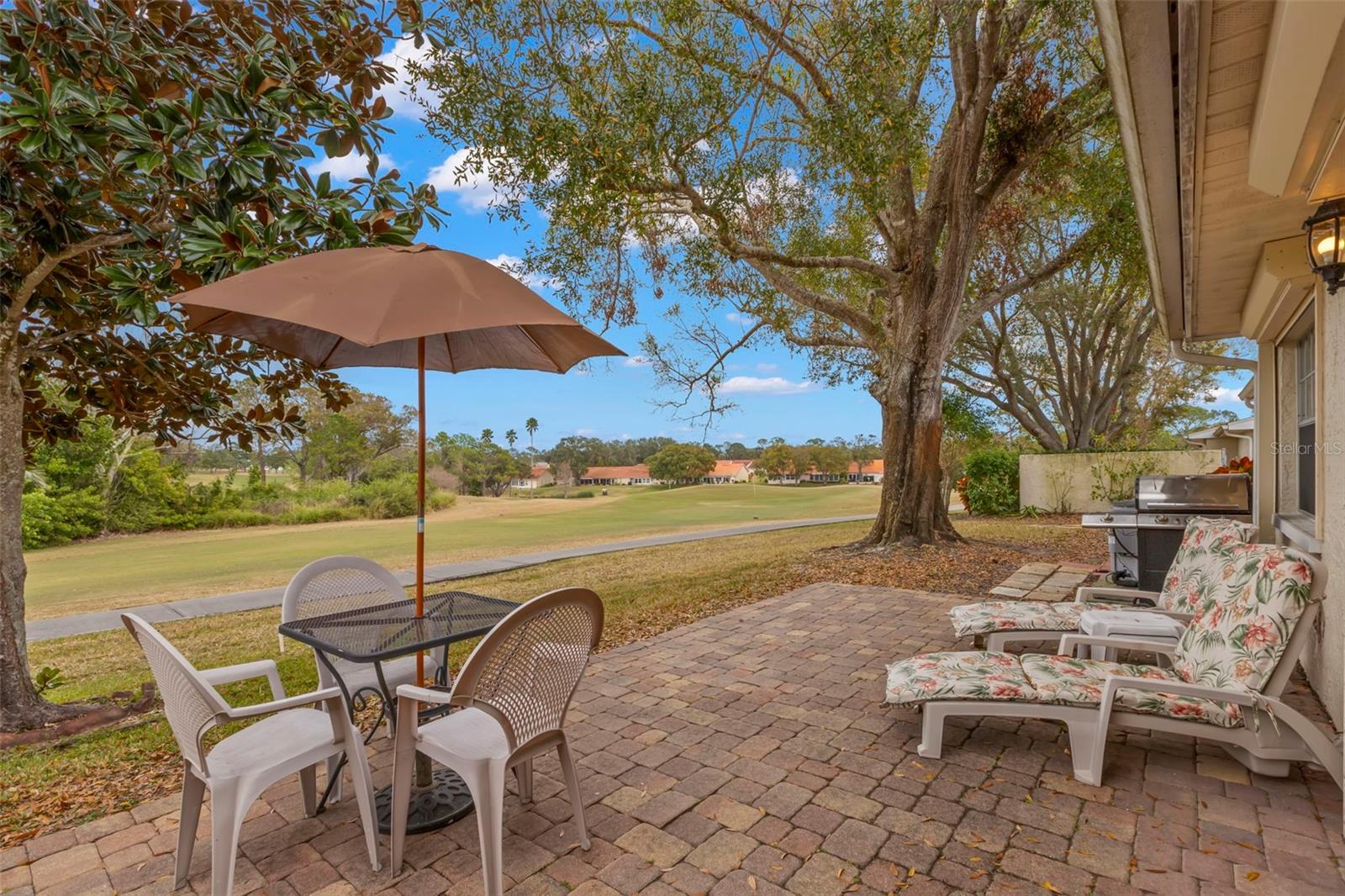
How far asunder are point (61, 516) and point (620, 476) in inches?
1971

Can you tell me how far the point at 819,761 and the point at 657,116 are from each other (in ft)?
20.5

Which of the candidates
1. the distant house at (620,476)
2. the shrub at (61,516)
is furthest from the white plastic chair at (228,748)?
the distant house at (620,476)

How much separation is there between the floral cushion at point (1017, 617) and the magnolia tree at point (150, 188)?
4466 millimetres

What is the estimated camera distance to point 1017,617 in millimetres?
4367

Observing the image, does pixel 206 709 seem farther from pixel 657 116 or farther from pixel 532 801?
pixel 657 116

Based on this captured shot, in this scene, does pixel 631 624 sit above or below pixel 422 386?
below

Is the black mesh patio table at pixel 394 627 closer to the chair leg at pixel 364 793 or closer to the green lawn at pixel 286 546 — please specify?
the chair leg at pixel 364 793

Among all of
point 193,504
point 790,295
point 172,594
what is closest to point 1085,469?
point 790,295

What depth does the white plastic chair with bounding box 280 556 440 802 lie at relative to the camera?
120 inches

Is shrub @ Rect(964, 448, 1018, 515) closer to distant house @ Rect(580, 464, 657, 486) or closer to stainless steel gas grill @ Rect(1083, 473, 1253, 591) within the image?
stainless steel gas grill @ Rect(1083, 473, 1253, 591)

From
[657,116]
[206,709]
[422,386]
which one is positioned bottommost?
[206,709]

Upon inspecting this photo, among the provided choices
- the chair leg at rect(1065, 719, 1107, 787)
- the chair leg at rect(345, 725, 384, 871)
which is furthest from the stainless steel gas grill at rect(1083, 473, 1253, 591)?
the chair leg at rect(345, 725, 384, 871)

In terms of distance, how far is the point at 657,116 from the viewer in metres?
6.81

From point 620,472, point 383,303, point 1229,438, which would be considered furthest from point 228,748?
point 620,472
